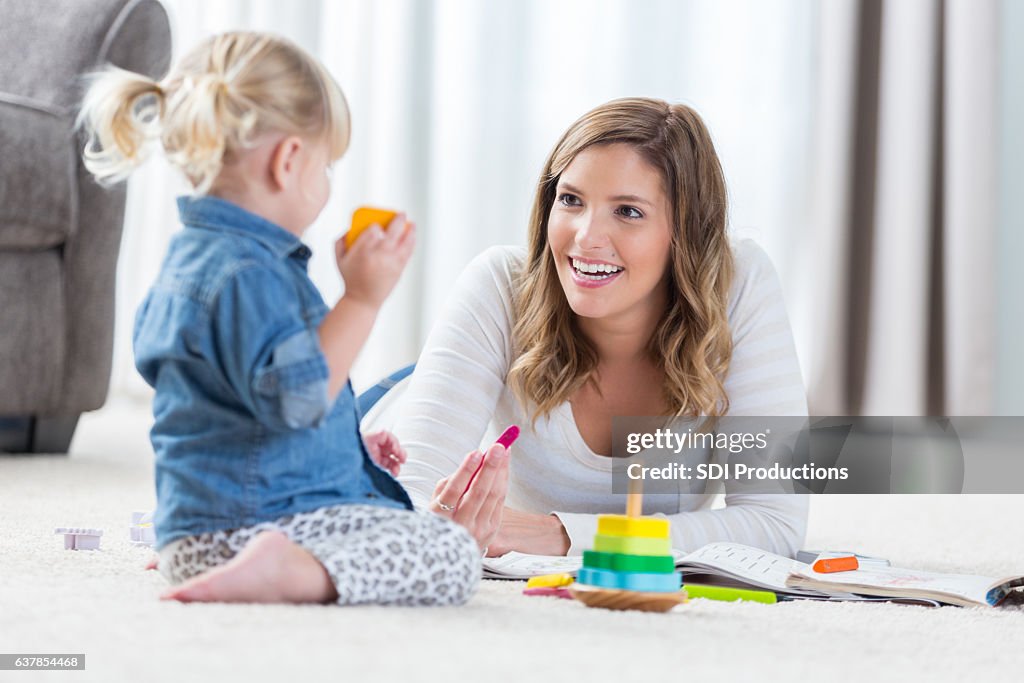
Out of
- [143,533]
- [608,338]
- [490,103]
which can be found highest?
[490,103]

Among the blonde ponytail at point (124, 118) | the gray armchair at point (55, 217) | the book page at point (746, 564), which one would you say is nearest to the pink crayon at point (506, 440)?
the book page at point (746, 564)

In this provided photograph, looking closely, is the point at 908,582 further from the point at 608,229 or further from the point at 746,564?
the point at 608,229

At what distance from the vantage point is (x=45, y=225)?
6.36 ft

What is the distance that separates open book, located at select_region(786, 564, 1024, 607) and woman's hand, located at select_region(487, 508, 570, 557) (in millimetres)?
259

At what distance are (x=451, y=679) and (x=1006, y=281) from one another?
8.68ft

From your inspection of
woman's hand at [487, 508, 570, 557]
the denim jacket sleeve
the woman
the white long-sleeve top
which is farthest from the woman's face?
the denim jacket sleeve

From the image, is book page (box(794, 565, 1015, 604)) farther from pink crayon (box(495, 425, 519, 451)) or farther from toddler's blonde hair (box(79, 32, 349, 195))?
toddler's blonde hair (box(79, 32, 349, 195))

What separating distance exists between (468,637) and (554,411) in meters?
0.67

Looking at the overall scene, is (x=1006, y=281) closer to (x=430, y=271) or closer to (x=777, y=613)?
(x=430, y=271)

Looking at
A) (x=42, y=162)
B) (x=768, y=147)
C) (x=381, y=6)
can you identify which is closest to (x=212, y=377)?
(x=42, y=162)

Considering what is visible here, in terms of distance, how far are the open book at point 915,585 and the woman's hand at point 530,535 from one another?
10.2 inches

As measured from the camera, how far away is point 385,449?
111 cm

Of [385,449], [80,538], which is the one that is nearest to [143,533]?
[80,538]

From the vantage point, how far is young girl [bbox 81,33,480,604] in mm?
844
